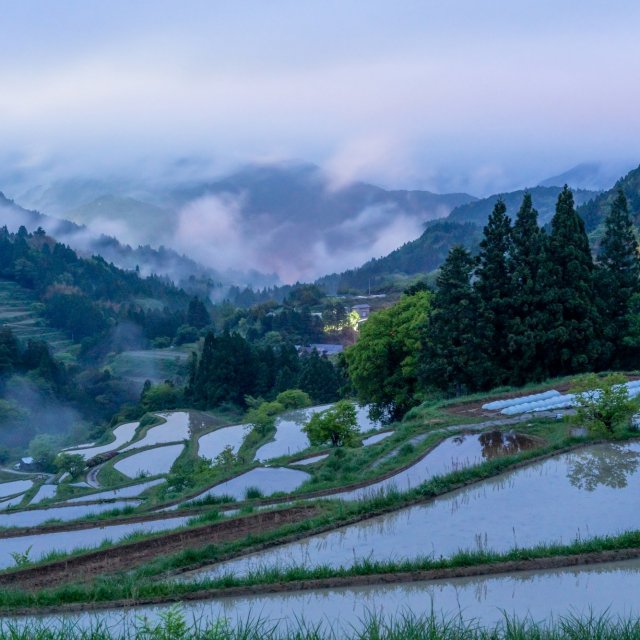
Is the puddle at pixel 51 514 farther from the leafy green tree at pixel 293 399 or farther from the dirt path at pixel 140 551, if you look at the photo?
the leafy green tree at pixel 293 399

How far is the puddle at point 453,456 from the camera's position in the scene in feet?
43.0

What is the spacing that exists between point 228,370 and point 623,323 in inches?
1249

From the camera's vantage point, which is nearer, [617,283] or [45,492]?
[45,492]

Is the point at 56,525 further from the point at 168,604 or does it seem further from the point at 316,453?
the point at 316,453

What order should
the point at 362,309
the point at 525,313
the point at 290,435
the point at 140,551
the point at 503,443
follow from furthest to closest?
1. the point at 362,309
2. the point at 525,313
3. the point at 290,435
4. the point at 503,443
5. the point at 140,551

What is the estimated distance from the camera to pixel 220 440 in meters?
28.7

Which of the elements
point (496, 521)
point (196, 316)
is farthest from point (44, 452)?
point (196, 316)

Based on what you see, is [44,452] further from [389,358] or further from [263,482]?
[263,482]

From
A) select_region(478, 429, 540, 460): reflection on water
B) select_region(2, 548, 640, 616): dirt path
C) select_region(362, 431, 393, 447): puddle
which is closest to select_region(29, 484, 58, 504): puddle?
select_region(362, 431, 393, 447): puddle

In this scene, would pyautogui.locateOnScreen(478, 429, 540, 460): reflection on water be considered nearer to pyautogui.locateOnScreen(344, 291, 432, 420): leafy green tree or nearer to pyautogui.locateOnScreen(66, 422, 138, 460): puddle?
pyautogui.locateOnScreen(344, 291, 432, 420): leafy green tree

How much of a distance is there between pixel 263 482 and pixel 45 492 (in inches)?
482

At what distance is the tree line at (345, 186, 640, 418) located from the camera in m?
24.9

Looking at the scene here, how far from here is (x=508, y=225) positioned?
85.9ft

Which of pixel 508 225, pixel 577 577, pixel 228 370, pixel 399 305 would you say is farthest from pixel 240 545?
pixel 228 370
